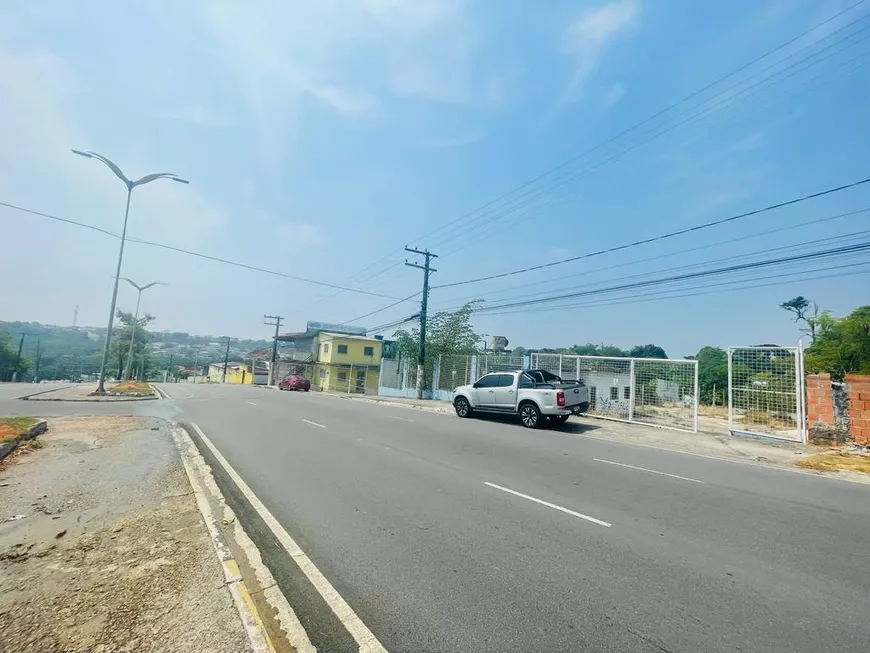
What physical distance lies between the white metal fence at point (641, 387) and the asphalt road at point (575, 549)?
244 inches

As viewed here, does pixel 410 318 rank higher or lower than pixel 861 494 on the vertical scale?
higher

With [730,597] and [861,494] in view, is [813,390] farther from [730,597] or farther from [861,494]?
[730,597]

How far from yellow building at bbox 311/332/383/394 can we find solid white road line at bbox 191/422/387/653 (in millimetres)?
44430

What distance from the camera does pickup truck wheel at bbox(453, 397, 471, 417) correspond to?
676 inches

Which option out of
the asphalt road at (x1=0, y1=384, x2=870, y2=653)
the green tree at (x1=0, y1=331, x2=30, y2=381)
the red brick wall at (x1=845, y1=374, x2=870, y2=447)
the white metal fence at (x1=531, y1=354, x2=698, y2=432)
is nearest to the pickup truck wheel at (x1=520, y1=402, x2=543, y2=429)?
the white metal fence at (x1=531, y1=354, x2=698, y2=432)

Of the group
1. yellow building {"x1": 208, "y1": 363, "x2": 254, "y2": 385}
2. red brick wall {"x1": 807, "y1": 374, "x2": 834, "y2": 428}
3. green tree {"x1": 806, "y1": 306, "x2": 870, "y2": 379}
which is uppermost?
green tree {"x1": 806, "y1": 306, "x2": 870, "y2": 379}

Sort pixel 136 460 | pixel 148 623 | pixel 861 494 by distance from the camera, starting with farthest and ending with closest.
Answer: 1. pixel 136 460
2. pixel 861 494
3. pixel 148 623

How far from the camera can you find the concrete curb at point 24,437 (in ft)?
25.6

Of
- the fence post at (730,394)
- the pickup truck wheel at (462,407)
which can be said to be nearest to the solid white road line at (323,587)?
the pickup truck wheel at (462,407)

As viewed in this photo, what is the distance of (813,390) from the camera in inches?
466

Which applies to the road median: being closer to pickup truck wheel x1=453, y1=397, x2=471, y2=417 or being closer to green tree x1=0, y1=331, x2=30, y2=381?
pickup truck wheel x1=453, y1=397, x2=471, y2=417

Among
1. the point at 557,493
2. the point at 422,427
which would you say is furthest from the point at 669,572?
the point at 422,427

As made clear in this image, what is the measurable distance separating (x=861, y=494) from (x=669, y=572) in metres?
6.00

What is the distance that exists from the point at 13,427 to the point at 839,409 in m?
20.6
